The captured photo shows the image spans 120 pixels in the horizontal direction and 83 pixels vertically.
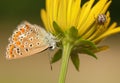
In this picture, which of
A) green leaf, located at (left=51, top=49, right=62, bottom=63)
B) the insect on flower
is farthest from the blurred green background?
the insect on flower

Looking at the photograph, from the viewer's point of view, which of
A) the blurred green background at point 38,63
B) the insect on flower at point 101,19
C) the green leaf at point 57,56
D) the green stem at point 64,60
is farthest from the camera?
the blurred green background at point 38,63

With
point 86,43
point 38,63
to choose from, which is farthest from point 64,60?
point 38,63

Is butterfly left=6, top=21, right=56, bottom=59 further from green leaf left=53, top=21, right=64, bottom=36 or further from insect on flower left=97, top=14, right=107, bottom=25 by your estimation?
insect on flower left=97, top=14, right=107, bottom=25

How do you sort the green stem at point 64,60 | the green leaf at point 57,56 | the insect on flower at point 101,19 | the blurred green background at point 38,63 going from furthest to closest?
the blurred green background at point 38,63 → the green leaf at point 57,56 → the insect on flower at point 101,19 → the green stem at point 64,60

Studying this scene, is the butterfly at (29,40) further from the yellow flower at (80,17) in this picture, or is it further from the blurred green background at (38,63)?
the blurred green background at (38,63)

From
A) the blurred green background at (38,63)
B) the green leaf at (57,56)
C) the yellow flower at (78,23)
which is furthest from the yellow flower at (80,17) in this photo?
the blurred green background at (38,63)

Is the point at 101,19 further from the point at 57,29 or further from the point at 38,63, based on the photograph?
the point at 38,63

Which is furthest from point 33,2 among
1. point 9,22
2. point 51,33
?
point 51,33

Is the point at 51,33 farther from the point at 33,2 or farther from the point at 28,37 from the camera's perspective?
the point at 33,2
